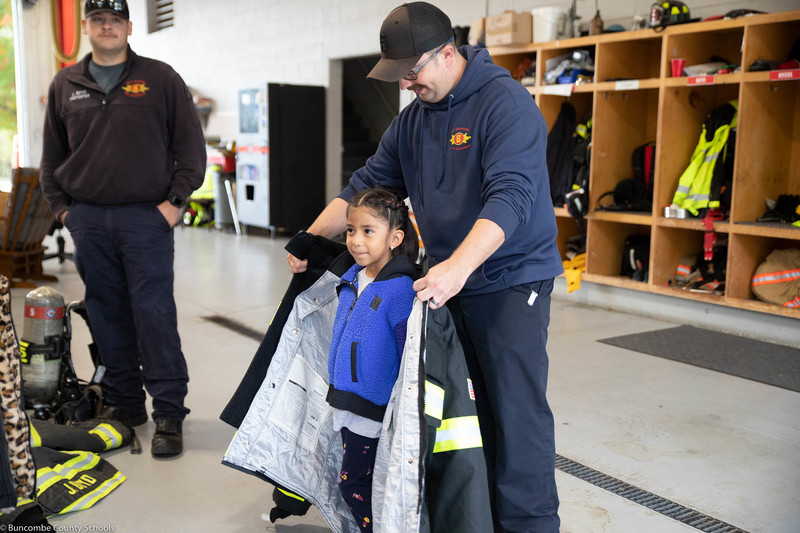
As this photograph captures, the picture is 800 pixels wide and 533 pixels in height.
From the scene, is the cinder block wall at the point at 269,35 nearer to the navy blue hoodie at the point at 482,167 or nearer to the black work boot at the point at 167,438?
the navy blue hoodie at the point at 482,167

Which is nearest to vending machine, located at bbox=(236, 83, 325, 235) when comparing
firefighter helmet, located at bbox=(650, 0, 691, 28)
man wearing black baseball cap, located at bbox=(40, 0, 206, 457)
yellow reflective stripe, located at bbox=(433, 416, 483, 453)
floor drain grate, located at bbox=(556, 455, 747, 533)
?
firefighter helmet, located at bbox=(650, 0, 691, 28)

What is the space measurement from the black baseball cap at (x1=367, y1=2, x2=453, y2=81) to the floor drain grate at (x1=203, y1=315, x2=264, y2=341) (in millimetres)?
3150

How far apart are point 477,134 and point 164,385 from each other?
6.17 feet

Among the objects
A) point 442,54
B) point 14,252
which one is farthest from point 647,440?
point 14,252

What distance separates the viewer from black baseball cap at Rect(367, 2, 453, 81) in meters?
1.98

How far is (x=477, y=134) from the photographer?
6.75ft

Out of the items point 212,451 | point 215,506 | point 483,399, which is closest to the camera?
point 483,399

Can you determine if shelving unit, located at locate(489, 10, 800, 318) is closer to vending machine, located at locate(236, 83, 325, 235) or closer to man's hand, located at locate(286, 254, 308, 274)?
man's hand, located at locate(286, 254, 308, 274)

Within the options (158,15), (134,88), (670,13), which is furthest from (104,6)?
(158,15)

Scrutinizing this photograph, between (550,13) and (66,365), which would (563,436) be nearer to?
(66,365)

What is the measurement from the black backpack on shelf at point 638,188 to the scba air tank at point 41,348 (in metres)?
4.20

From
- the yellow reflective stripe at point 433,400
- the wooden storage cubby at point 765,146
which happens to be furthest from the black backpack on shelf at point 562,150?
the yellow reflective stripe at point 433,400

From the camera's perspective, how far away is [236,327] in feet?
17.3

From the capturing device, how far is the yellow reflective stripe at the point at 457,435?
1.92 metres
